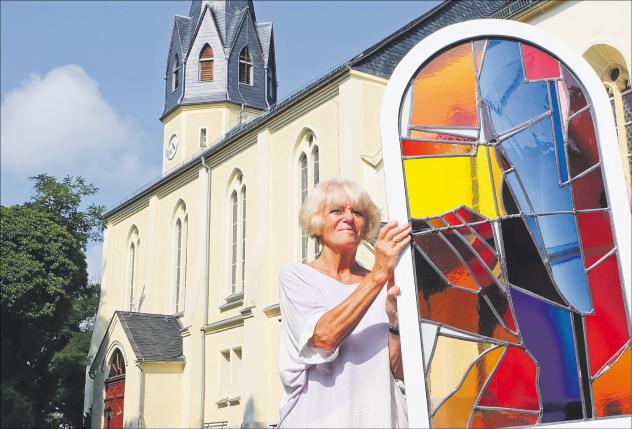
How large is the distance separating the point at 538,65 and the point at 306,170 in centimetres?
2031

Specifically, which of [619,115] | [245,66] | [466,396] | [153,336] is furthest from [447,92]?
[245,66]

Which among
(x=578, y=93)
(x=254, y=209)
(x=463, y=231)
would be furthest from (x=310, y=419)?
(x=254, y=209)

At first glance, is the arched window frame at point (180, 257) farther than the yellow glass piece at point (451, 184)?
Yes

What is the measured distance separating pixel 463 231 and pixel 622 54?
530 inches

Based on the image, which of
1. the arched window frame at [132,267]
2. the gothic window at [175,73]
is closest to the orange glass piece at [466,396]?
the arched window frame at [132,267]

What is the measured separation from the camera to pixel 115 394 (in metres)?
27.9

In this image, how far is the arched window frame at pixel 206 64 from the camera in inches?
1475

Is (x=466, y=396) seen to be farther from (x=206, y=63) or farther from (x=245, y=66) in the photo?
(x=206, y=63)

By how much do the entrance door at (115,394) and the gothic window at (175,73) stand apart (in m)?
15.6

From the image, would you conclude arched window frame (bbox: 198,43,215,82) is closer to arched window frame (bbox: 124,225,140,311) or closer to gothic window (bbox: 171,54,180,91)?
gothic window (bbox: 171,54,180,91)

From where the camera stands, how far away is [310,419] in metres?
2.99

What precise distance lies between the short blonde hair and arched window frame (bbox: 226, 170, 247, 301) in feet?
74.3

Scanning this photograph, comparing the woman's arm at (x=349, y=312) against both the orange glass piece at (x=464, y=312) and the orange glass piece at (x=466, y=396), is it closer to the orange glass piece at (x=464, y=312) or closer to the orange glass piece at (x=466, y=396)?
the orange glass piece at (x=464, y=312)

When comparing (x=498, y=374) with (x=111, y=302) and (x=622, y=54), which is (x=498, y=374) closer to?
(x=622, y=54)
